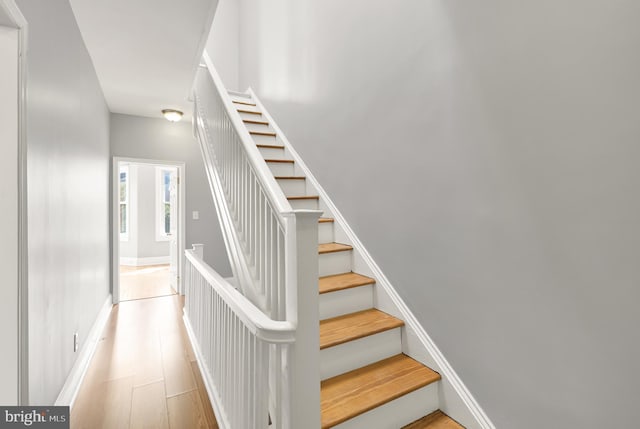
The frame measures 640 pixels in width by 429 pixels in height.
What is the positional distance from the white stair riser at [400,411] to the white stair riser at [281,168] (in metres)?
2.22

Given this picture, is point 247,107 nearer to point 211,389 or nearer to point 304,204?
point 304,204

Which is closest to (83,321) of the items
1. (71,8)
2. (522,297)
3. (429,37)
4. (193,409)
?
(193,409)

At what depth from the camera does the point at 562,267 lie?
1.27 metres

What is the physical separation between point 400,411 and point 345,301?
702 millimetres

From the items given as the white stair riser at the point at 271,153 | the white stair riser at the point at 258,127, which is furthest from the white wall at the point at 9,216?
the white stair riser at the point at 258,127

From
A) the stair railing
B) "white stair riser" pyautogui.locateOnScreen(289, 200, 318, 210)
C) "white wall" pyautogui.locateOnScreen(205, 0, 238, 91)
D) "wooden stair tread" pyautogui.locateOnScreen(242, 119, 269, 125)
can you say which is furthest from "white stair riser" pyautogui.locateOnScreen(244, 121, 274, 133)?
"white wall" pyautogui.locateOnScreen(205, 0, 238, 91)

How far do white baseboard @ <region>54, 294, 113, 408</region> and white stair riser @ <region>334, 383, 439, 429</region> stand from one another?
173cm

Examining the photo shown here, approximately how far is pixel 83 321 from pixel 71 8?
2.29m

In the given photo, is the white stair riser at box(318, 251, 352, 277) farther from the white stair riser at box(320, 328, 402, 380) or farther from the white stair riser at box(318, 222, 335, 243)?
the white stair riser at box(320, 328, 402, 380)

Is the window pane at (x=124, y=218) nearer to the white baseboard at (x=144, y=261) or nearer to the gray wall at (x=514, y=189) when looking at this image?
the white baseboard at (x=144, y=261)

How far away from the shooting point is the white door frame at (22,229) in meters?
1.19

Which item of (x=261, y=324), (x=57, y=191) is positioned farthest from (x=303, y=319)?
(x=57, y=191)

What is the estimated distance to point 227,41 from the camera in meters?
5.21

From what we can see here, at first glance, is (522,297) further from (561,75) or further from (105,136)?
(105,136)
